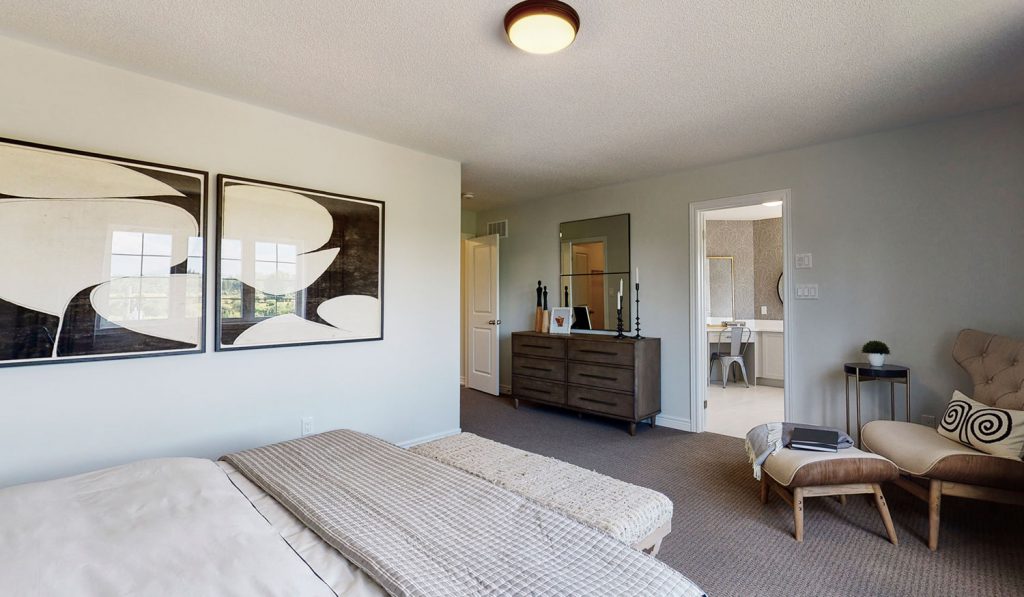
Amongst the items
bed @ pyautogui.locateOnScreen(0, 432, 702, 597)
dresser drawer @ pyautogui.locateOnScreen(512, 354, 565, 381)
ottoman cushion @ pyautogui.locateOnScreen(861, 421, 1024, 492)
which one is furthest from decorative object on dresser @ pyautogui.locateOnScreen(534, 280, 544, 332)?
bed @ pyautogui.locateOnScreen(0, 432, 702, 597)

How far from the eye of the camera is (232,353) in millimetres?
2691

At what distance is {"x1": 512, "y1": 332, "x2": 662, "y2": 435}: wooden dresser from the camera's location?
405 centimetres

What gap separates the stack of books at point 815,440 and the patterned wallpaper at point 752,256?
14.1 ft

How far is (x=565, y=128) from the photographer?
3186 millimetres

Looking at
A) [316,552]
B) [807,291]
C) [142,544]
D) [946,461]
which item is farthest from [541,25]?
[807,291]

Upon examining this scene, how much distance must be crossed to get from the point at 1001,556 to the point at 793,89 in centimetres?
250

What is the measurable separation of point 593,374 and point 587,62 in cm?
278

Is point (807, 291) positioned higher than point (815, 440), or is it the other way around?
point (807, 291)

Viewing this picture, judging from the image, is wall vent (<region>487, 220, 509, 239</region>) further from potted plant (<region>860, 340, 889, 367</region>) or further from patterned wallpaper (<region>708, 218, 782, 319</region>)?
potted plant (<region>860, 340, 889, 367</region>)

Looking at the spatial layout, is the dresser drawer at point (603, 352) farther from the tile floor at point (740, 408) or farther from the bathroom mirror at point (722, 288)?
the bathroom mirror at point (722, 288)

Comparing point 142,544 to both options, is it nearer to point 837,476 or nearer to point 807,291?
point 837,476

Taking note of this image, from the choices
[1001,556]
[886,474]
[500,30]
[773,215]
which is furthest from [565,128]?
[773,215]

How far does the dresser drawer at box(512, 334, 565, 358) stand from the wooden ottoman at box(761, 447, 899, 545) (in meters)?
2.49

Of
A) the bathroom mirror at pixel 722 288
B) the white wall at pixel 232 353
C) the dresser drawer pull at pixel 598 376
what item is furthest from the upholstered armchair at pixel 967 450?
the bathroom mirror at pixel 722 288
